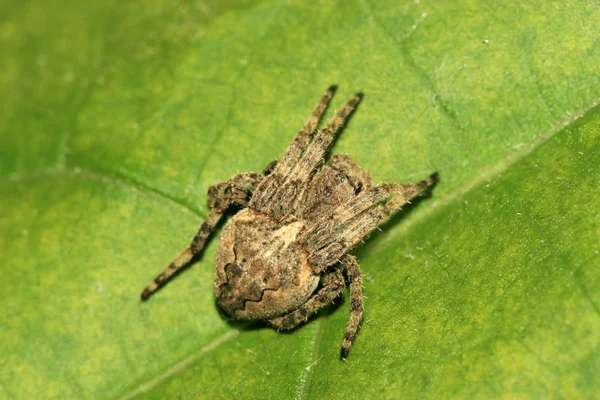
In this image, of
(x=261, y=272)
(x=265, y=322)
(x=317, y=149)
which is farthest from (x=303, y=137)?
A: (x=265, y=322)

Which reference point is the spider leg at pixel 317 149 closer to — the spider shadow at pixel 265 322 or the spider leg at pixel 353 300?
the spider leg at pixel 353 300

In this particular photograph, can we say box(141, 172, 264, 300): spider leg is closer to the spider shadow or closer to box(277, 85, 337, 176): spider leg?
box(277, 85, 337, 176): spider leg

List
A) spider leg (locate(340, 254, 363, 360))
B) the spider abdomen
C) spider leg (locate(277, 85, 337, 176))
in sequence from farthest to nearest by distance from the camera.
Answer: spider leg (locate(277, 85, 337, 176))
the spider abdomen
spider leg (locate(340, 254, 363, 360))

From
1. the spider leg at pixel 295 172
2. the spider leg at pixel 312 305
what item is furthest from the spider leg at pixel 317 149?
the spider leg at pixel 312 305

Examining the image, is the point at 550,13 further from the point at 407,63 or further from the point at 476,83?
the point at 407,63

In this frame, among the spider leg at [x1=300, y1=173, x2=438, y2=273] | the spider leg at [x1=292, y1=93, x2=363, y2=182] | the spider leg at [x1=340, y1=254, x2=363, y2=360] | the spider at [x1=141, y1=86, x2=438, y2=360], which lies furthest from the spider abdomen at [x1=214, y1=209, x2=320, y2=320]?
the spider leg at [x1=292, y1=93, x2=363, y2=182]

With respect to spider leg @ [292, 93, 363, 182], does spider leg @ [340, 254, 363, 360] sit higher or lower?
lower

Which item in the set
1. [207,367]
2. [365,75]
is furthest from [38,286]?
[365,75]

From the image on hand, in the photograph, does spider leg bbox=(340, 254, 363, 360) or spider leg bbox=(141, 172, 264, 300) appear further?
spider leg bbox=(141, 172, 264, 300)
